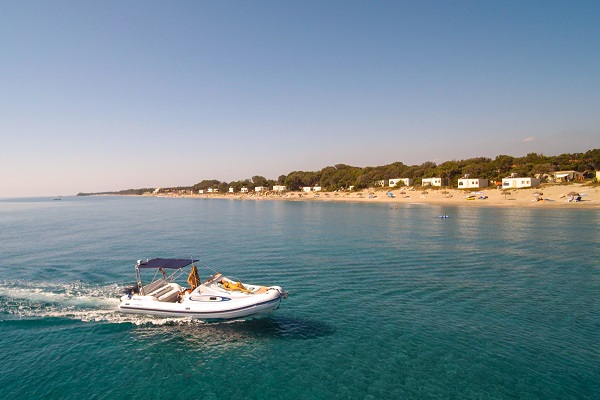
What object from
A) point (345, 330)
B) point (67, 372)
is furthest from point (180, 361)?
point (345, 330)

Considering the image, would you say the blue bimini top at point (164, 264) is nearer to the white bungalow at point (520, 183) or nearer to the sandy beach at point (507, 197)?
the sandy beach at point (507, 197)

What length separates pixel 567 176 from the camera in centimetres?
10844

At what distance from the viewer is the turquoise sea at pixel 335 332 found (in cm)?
1441

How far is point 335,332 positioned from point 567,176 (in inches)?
4946

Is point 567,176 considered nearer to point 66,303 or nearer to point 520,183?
point 520,183

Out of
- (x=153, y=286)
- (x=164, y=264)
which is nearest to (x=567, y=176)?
(x=164, y=264)

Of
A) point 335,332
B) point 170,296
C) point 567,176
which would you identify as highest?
point 567,176

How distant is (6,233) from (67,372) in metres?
63.1

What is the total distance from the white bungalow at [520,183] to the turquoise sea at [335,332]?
256ft

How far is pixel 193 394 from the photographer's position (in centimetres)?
1401

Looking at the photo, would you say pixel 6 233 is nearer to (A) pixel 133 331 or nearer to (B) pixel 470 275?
(A) pixel 133 331

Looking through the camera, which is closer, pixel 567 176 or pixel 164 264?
pixel 164 264

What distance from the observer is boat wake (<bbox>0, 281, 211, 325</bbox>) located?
21797 mm

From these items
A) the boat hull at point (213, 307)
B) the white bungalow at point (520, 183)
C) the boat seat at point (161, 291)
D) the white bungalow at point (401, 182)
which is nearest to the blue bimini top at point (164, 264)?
the boat seat at point (161, 291)
